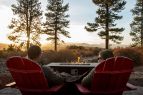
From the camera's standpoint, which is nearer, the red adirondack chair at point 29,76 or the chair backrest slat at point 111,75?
the chair backrest slat at point 111,75

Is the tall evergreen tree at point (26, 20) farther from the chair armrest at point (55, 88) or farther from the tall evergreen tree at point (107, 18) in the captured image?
the chair armrest at point (55, 88)

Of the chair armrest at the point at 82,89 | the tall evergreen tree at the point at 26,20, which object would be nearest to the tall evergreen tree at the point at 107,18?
the tall evergreen tree at the point at 26,20

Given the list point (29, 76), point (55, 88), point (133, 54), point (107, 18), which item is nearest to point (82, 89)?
point (55, 88)

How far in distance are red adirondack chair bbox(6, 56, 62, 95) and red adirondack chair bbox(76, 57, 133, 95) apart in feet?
1.61

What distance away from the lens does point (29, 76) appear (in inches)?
217

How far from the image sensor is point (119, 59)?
5.27 metres

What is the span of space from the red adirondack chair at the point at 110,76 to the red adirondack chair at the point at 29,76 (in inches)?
19.3

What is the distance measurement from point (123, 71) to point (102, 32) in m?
41.3

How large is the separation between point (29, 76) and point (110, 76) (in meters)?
1.11

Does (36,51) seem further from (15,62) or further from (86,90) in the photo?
(86,90)

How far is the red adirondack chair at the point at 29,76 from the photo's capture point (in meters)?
5.43

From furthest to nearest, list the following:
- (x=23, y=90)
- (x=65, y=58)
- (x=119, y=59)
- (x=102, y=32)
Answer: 1. (x=102, y=32)
2. (x=65, y=58)
3. (x=23, y=90)
4. (x=119, y=59)

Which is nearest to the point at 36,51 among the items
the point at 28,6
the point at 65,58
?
the point at 65,58

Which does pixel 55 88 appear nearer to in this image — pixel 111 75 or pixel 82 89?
pixel 82 89
